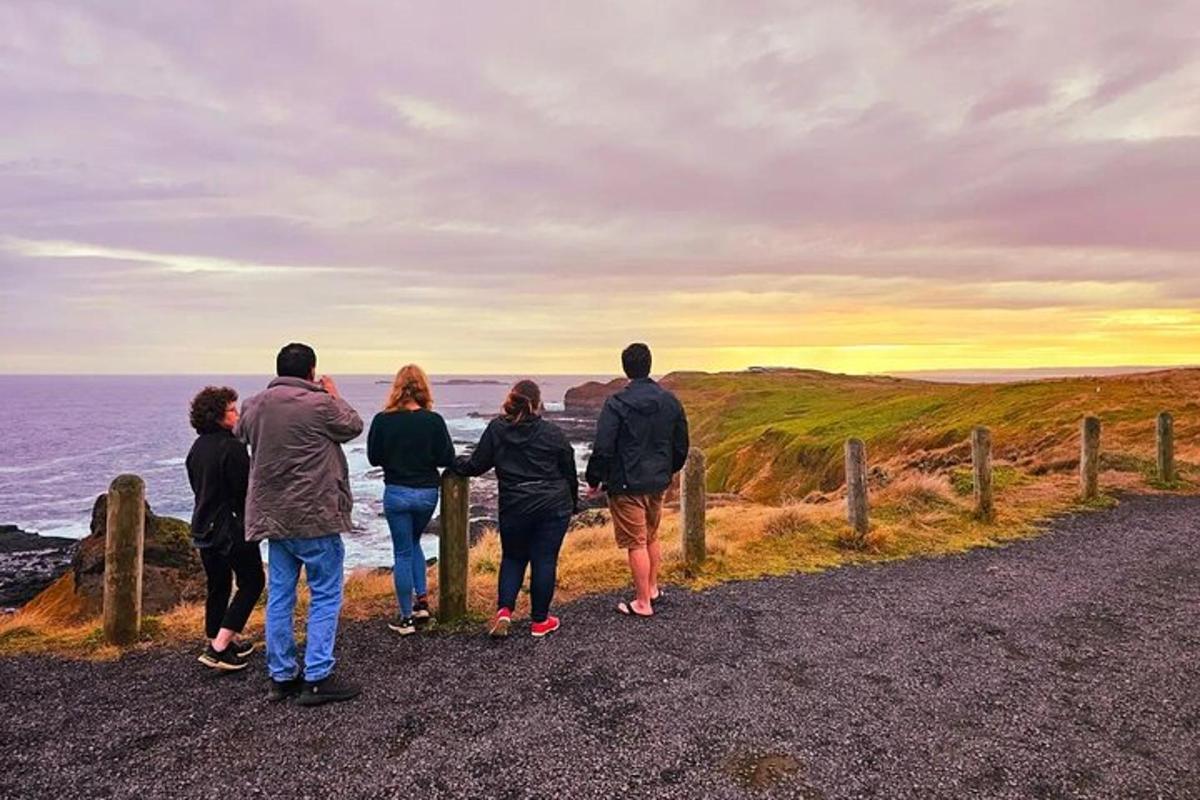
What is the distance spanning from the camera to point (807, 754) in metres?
4.91

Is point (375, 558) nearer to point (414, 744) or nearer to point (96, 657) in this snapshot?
point (96, 657)

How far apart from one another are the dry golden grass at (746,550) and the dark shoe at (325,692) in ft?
7.09

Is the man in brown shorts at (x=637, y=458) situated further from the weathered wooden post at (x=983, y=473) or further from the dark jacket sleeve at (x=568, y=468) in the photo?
the weathered wooden post at (x=983, y=473)

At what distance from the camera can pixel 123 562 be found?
7094 mm

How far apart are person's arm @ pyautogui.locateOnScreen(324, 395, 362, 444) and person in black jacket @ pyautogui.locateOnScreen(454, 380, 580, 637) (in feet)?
5.00

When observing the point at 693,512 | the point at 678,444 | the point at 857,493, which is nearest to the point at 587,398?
the point at 857,493

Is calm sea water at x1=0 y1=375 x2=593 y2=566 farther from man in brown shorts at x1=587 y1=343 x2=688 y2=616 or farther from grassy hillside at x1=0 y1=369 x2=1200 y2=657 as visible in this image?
man in brown shorts at x1=587 y1=343 x2=688 y2=616

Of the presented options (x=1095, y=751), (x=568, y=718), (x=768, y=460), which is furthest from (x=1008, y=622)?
(x=768, y=460)

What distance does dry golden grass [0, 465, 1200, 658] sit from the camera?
7723 mm

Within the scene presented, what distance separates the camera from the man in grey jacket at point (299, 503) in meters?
5.67

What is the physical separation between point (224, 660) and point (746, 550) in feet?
24.8

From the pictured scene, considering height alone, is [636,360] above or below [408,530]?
above

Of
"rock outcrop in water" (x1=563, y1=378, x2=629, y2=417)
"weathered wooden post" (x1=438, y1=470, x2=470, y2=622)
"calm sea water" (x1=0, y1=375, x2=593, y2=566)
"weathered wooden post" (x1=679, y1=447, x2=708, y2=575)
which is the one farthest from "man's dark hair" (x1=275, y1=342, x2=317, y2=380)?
"rock outcrop in water" (x1=563, y1=378, x2=629, y2=417)

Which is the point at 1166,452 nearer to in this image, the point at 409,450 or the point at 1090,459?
the point at 1090,459
